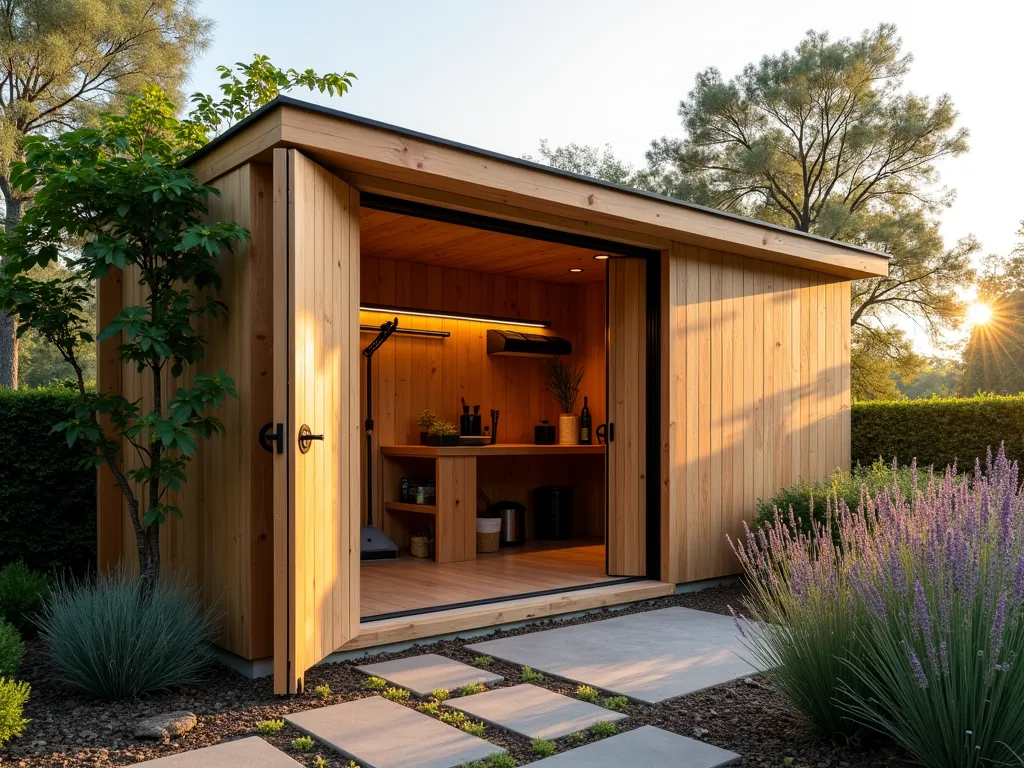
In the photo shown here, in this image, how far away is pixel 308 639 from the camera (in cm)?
377

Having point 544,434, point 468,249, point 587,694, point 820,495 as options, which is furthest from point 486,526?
point 587,694

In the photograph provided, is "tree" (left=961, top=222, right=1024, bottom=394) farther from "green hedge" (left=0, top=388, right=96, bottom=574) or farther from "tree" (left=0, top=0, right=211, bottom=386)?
"green hedge" (left=0, top=388, right=96, bottom=574)

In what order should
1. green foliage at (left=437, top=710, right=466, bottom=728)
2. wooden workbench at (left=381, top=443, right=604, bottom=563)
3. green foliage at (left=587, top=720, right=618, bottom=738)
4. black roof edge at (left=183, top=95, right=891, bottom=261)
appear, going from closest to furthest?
green foliage at (left=587, top=720, right=618, bottom=738), green foliage at (left=437, top=710, right=466, bottom=728), black roof edge at (left=183, top=95, right=891, bottom=261), wooden workbench at (left=381, top=443, right=604, bottom=563)

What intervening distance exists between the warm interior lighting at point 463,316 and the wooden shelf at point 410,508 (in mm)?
1663

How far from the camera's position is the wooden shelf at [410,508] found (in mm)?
7011

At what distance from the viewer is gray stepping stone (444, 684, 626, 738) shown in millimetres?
3271

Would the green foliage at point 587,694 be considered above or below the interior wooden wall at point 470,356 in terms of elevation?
below

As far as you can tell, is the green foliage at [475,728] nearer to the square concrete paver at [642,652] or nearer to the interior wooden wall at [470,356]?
the square concrete paver at [642,652]

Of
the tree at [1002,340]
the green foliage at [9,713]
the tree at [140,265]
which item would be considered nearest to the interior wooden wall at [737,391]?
the tree at [140,265]

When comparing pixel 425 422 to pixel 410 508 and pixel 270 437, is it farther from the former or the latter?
pixel 270 437

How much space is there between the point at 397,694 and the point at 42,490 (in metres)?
3.34

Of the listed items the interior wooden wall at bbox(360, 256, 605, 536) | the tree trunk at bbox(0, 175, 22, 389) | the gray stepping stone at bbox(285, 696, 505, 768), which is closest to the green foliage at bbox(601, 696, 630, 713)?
the gray stepping stone at bbox(285, 696, 505, 768)

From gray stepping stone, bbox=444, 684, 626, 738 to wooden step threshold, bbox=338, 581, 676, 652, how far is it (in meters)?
0.87

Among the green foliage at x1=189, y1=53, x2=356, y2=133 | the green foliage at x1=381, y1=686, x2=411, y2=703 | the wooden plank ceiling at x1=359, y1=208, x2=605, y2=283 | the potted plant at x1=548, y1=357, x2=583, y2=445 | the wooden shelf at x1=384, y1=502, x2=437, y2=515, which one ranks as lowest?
the green foliage at x1=381, y1=686, x2=411, y2=703
